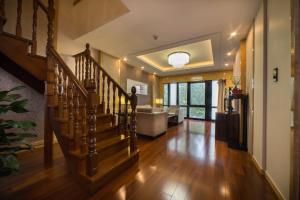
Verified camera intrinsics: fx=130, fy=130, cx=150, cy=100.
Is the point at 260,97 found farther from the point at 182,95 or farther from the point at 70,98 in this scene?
the point at 182,95

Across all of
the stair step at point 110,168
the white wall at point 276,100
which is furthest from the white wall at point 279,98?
the stair step at point 110,168

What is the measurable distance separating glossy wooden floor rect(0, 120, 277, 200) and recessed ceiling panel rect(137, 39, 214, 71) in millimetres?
3290

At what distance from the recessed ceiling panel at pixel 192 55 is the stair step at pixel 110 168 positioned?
3421mm

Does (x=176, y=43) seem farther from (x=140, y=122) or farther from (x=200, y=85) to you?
(x=200, y=85)

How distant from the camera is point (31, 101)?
2.72m

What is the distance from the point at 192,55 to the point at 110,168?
5.04 metres

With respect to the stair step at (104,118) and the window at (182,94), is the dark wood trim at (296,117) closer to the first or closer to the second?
the stair step at (104,118)

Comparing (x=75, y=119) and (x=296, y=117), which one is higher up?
(x=296, y=117)

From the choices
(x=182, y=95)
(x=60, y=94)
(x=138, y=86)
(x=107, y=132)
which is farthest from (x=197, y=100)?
(x=60, y=94)

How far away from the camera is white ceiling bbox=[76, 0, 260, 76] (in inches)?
85.5

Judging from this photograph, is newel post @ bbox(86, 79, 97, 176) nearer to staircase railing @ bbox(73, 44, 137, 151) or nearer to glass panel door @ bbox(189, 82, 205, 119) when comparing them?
staircase railing @ bbox(73, 44, 137, 151)

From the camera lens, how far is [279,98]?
151 centimetres

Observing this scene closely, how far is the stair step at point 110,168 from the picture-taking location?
1.53m

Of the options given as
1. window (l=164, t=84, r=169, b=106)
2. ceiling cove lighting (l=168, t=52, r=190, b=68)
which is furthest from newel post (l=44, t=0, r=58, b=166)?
window (l=164, t=84, r=169, b=106)
